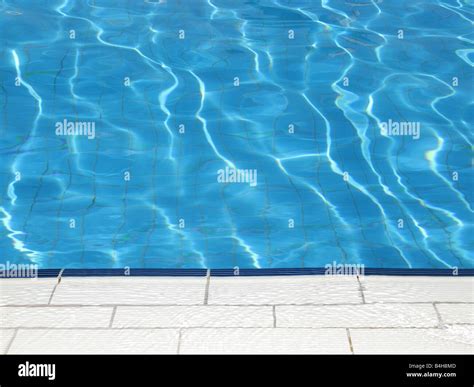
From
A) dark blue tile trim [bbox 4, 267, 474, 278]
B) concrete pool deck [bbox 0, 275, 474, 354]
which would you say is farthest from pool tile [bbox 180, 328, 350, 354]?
→ dark blue tile trim [bbox 4, 267, 474, 278]

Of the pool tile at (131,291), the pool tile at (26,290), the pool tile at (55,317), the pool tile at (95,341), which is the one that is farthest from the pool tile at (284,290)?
the pool tile at (26,290)

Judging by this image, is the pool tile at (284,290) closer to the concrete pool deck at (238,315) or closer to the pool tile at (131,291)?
the concrete pool deck at (238,315)

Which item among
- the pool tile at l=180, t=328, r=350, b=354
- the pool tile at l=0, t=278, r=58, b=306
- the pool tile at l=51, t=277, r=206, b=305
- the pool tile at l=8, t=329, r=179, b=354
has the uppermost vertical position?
the pool tile at l=180, t=328, r=350, b=354

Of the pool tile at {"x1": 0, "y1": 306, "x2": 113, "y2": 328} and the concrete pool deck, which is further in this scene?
the pool tile at {"x1": 0, "y1": 306, "x2": 113, "y2": 328}

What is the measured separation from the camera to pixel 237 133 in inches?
299

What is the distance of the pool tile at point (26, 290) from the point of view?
536 cm

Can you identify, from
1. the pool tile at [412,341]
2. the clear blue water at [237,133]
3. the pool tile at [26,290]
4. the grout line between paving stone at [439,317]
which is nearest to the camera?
A: the pool tile at [412,341]

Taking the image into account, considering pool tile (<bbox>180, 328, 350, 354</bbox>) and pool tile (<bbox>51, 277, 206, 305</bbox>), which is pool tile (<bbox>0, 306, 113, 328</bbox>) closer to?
pool tile (<bbox>51, 277, 206, 305</bbox>)

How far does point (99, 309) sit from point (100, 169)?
2110 mm

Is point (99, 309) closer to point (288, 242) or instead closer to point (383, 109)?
point (288, 242)

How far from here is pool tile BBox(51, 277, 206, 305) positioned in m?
5.38

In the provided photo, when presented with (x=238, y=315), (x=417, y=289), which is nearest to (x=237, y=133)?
(x=417, y=289)

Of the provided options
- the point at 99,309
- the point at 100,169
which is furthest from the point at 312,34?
the point at 99,309
